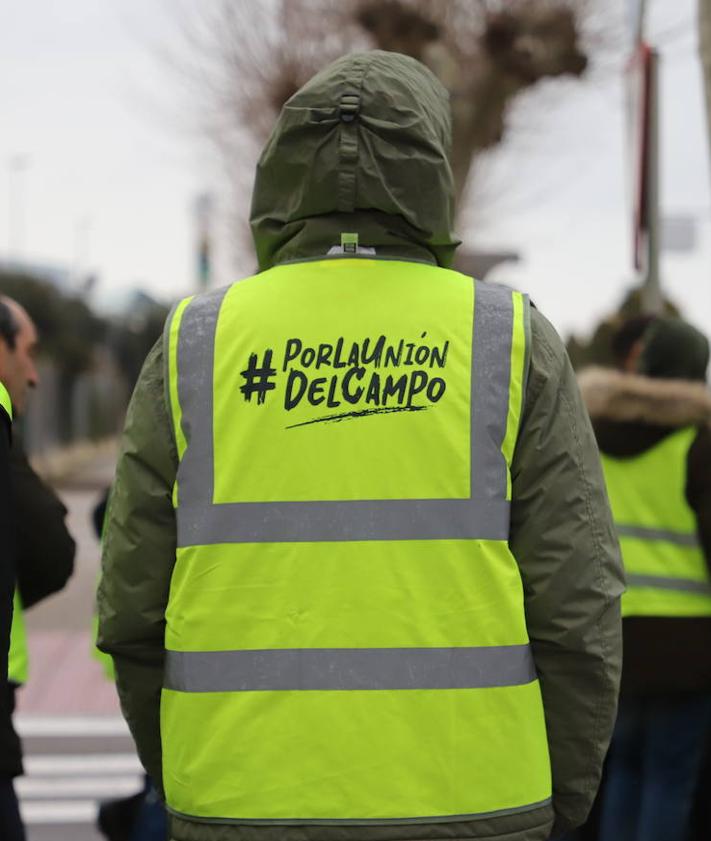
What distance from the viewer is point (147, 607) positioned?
250 centimetres

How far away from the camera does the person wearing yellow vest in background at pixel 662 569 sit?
4230 millimetres

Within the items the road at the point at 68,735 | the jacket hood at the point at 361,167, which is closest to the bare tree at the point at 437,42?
the road at the point at 68,735

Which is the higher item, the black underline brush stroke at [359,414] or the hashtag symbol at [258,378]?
the hashtag symbol at [258,378]

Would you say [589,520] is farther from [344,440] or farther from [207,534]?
[207,534]

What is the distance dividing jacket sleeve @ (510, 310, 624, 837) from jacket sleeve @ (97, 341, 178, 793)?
0.56m

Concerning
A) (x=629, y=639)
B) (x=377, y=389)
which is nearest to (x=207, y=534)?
(x=377, y=389)

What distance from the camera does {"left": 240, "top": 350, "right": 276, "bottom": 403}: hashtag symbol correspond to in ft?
8.09

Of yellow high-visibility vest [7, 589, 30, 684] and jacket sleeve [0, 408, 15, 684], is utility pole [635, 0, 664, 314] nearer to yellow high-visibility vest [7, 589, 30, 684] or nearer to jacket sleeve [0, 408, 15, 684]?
yellow high-visibility vest [7, 589, 30, 684]

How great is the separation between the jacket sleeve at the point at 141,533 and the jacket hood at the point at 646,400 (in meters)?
2.09

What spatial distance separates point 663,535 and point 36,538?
5.53ft

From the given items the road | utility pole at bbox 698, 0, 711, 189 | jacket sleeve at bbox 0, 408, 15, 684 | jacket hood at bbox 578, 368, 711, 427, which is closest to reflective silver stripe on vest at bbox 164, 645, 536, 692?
jacket sleeve at bbox 0, 408, 15, 684

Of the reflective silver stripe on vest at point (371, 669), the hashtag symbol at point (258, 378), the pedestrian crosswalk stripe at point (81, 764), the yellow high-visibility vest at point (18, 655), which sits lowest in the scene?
the pedestrian crosswalk stripe at point (81, 764)

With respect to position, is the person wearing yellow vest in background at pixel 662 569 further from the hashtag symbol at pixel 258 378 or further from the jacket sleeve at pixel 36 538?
the hashtag symbol at pixel 258 378

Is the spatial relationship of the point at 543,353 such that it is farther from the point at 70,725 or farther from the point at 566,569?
the point at 70,725
